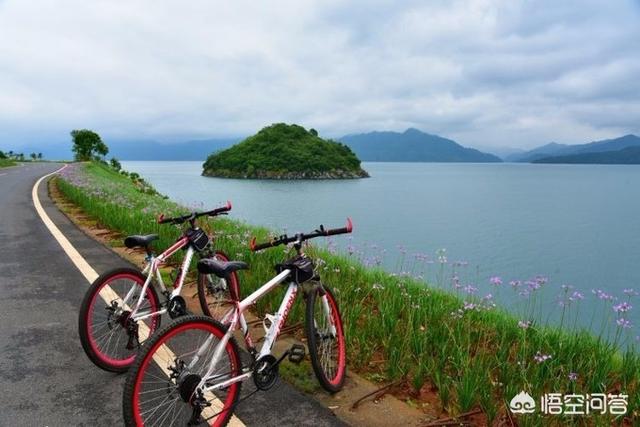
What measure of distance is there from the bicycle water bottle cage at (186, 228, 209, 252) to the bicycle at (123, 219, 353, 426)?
142 cm

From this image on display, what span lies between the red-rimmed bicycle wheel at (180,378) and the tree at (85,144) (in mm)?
100271

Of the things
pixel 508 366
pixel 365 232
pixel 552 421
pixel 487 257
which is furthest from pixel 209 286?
pixel 365 232

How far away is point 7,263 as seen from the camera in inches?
324

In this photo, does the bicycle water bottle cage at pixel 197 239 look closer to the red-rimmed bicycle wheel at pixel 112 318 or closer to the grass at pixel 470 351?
the red-rimmed bicycle wheel at pixel 112 318

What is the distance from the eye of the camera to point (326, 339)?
4109mm

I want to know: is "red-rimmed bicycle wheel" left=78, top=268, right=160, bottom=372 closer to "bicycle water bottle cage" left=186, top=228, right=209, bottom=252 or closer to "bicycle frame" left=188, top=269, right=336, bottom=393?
"bicycle water bottle cage" left=186, top=228, right=209, bottom=252

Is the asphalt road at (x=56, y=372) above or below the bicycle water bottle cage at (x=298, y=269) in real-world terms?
below

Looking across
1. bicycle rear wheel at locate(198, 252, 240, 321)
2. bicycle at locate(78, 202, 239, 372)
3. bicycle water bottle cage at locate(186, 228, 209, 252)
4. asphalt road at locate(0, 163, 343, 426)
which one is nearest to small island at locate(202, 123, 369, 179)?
asphalt road at locate(0, 163, 343, 426)

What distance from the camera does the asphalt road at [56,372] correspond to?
3480mm

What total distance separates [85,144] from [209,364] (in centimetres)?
10355

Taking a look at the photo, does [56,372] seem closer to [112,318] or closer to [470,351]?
[112,318]

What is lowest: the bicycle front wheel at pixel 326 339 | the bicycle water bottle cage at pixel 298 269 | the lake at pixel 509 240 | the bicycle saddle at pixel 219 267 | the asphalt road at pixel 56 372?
the lake at pixel 509 240

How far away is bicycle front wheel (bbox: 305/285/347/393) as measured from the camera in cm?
373

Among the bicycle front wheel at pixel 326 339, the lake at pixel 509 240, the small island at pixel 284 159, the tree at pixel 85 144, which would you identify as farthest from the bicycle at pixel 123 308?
the small island at pixel 284 159
